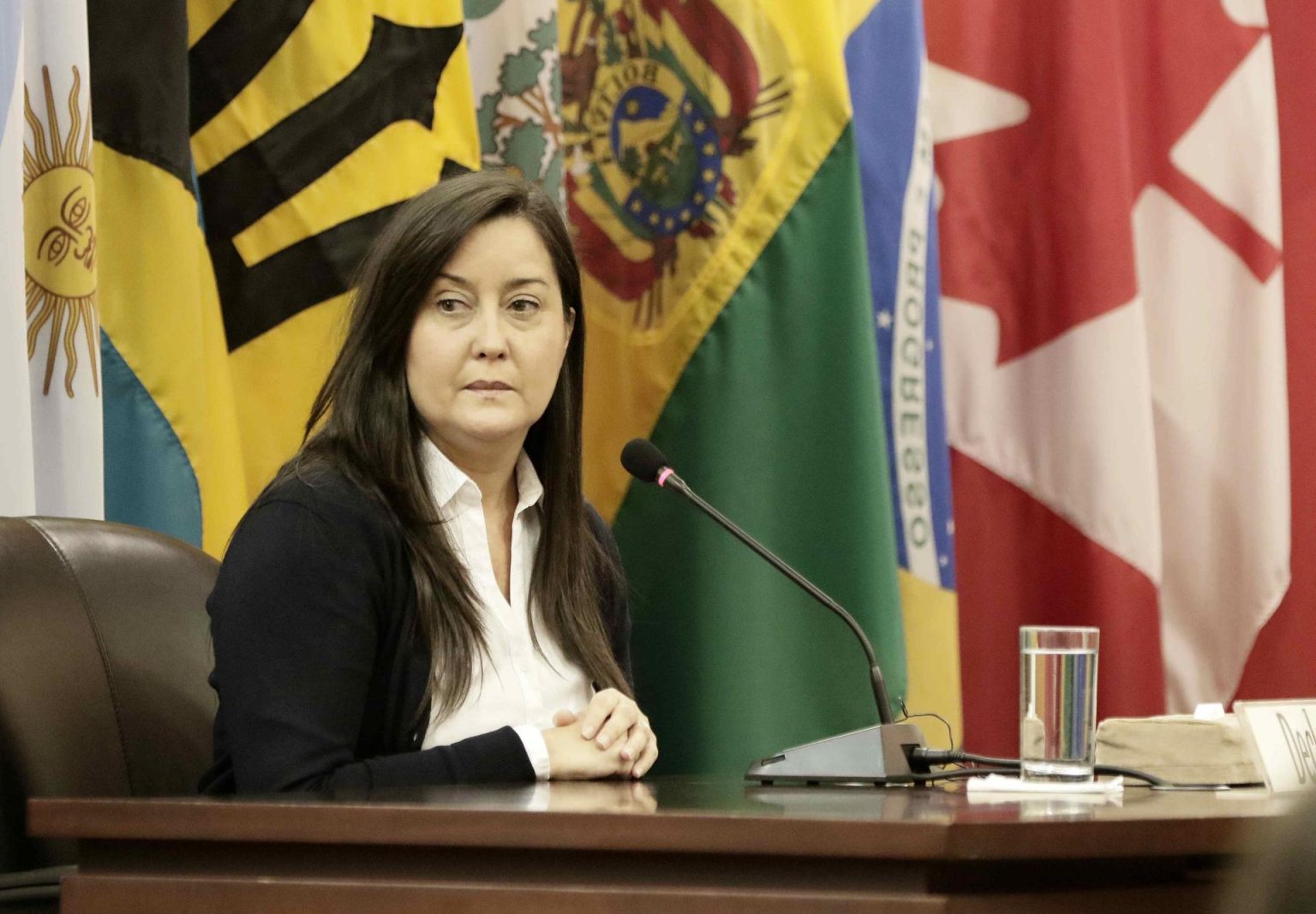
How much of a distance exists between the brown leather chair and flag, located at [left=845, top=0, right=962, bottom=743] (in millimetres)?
1395

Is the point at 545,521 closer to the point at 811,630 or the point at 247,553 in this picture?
the point at 247,553

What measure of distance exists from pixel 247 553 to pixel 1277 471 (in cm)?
239

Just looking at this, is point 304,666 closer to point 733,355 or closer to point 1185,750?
point 1185,750

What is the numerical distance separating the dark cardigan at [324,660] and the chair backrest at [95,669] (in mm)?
91

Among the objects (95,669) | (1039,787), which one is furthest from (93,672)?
(1039,787)

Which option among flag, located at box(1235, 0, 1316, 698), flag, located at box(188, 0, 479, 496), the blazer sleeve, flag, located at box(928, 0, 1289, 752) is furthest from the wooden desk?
flag, located at box(1235, 0, 1316, 698)

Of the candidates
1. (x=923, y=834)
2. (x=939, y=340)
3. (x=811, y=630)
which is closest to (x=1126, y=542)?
(x=939, y=340)

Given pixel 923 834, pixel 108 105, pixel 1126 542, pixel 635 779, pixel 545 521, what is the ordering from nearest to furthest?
pixel 923 834 < pixel 635 779 < pixel 545 521 < pixel 108 105 < pixel 1126 542

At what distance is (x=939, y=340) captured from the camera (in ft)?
9.77

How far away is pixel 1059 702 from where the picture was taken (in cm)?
132

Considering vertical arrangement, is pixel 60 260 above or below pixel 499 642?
above

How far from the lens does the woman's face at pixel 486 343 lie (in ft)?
6.16

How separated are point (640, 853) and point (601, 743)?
609 mm

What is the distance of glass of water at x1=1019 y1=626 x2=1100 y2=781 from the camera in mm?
1312
